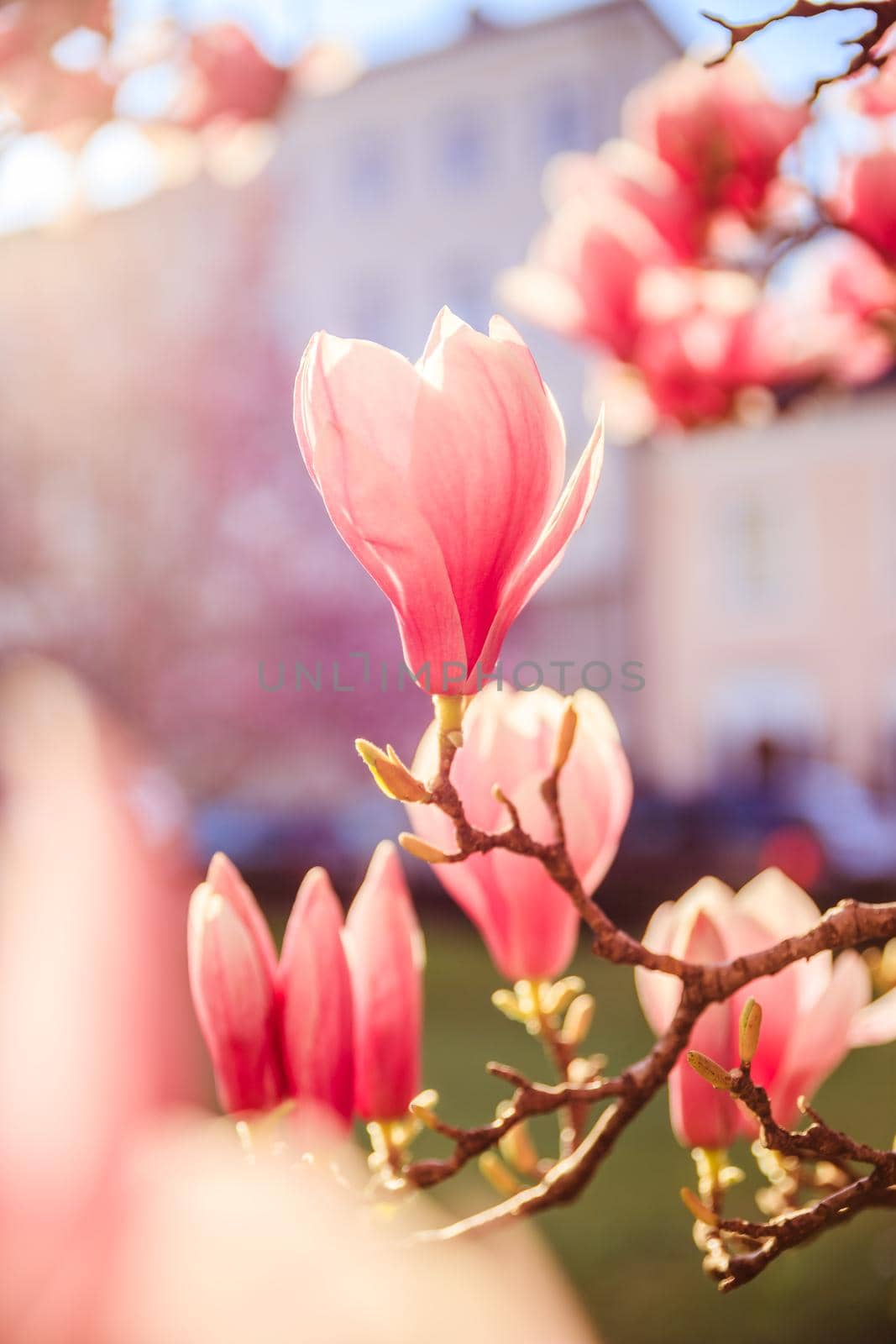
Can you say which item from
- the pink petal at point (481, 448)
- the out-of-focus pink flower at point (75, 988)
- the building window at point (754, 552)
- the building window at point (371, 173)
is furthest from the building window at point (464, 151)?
the pink petal at point (481, 448)

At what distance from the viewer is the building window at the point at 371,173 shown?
859 inches

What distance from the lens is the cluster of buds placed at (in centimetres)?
80

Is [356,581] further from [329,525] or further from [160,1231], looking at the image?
[160,1231]

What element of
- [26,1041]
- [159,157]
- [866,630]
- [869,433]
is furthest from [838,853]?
[26,1041]

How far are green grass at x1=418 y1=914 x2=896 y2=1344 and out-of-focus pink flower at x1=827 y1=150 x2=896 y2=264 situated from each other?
7.18ft

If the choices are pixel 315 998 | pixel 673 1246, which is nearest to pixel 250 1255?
pixel 315 998

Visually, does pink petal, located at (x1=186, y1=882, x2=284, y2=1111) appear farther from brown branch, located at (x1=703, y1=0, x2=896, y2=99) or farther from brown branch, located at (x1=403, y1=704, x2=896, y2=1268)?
brown branch, located at (x1=703, y1=0, x2=896, y2=99)

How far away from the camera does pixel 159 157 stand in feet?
9.06

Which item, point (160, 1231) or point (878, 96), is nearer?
point (160, 1231)

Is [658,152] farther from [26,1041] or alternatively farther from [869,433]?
[869,433]

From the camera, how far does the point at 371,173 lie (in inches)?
866

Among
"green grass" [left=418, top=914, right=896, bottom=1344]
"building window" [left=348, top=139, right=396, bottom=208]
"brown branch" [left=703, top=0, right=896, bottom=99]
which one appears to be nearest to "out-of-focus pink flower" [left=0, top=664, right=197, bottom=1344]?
"brown branch" [left=703, top=0, right=896, bottom=99]

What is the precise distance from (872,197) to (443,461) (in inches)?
45.6

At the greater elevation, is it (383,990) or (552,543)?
(552,543)
